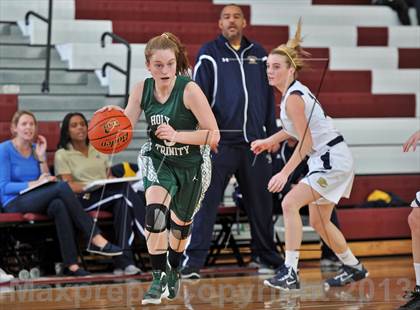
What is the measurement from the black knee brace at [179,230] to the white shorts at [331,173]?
3.65ft

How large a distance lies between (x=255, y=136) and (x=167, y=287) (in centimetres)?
238

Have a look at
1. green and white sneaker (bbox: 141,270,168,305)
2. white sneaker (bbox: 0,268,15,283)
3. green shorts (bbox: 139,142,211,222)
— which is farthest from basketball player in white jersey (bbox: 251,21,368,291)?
white sneaker (bbox: 0,268,15,283)

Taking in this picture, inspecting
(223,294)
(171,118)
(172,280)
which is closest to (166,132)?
(171,118)

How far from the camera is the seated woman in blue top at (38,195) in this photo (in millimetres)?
7391

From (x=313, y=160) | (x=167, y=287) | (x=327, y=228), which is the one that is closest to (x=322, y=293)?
(x=327, y=228)

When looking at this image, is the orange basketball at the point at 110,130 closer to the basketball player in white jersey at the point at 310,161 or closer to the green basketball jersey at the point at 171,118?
the green basketball jersey at the point at 171,118

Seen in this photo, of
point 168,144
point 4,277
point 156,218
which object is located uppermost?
point 168,144

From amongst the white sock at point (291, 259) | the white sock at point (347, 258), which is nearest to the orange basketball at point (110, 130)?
the white sock at point (291, 259)

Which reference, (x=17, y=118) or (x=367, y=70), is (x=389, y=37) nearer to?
(x=367, y=70)

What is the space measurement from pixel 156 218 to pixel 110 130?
529 millimetres

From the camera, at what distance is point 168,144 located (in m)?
5.50

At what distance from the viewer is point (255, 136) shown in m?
7.72

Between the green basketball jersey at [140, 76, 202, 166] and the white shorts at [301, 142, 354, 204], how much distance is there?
4.19ft

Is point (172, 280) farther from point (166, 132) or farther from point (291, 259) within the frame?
point (291, 259)
